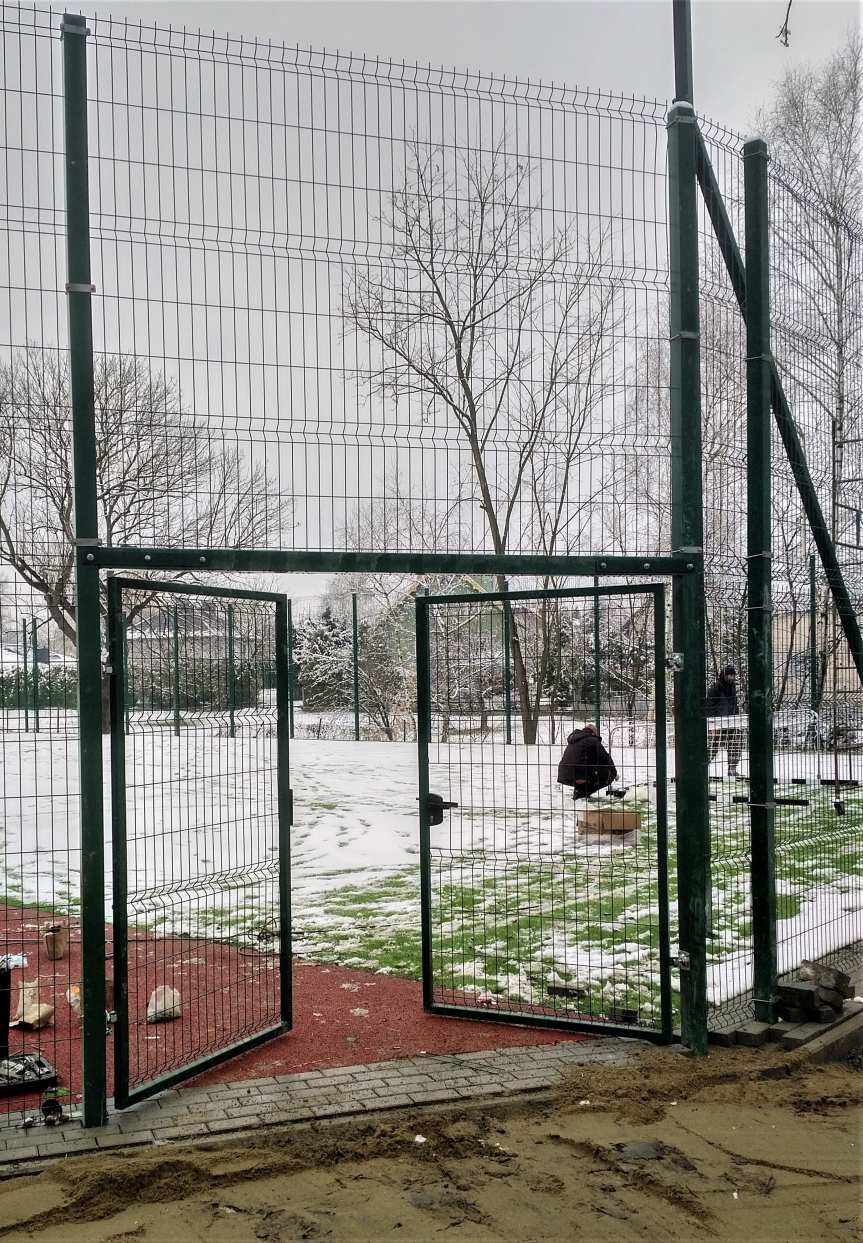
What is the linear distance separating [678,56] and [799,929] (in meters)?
5.35

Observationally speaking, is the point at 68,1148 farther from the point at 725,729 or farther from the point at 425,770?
the point at 725,729

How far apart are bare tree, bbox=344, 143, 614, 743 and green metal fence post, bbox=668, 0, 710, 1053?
47 cm

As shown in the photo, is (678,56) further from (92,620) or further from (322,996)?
(322,996)

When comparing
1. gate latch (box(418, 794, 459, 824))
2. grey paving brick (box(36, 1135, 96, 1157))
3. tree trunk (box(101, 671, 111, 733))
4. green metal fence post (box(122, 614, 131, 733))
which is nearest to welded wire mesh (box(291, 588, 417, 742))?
gate latch (box(418, 794, 459, 824))

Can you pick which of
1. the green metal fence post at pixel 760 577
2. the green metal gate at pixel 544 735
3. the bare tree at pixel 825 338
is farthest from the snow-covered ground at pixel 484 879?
the bare tree at pixel 825 338

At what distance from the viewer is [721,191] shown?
585 centimetres

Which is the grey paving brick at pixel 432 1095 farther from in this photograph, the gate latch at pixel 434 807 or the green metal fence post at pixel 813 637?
the green metal fence post at pixel 813 637

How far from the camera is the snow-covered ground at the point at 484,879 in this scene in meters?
5.55

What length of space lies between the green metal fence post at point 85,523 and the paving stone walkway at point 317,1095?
15.8 inches

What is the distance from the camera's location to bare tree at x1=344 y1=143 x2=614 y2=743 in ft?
18.0

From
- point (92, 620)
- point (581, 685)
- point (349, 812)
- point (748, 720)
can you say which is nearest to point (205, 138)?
point (92, 620)

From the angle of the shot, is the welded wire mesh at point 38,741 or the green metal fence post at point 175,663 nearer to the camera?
the welded wire mesh at point 38,741

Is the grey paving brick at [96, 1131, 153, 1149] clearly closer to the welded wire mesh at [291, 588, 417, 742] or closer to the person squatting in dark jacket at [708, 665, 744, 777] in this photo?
the person squatting in dark jacket at [708, 665, 744, 777]

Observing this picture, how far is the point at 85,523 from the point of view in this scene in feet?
15.0
